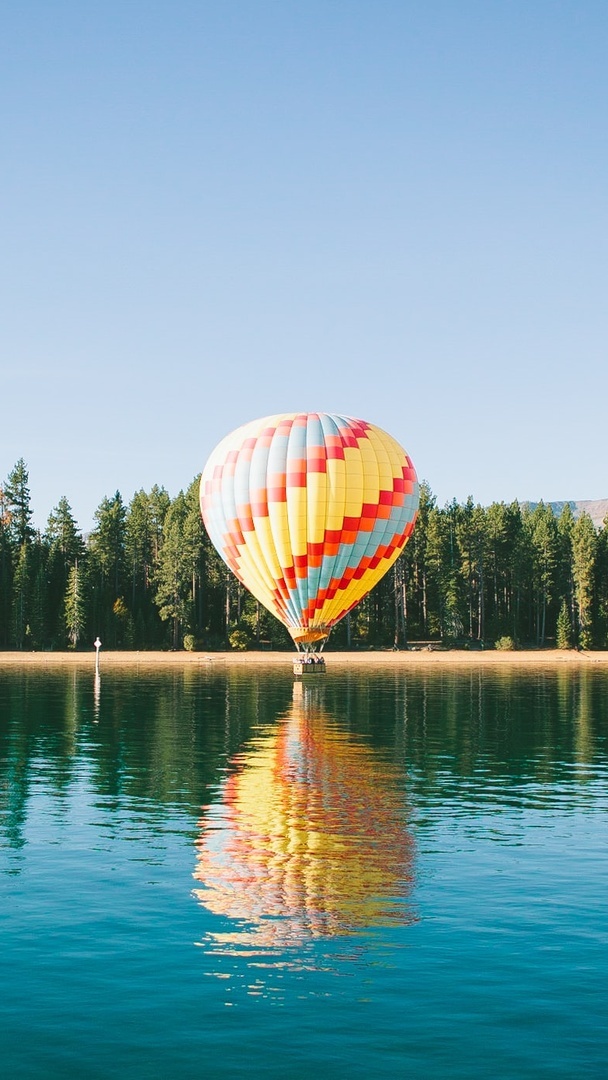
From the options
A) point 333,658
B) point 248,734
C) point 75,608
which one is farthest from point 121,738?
point 75,608

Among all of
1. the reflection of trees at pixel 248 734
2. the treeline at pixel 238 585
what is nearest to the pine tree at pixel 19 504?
the treeline at pixel 238 585

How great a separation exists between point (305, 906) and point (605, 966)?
664cm

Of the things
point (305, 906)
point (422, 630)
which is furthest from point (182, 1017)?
point (422, 630)

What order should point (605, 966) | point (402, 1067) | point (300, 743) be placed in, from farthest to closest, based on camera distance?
point (300, 743) → point (605, 966) → point (402, 1067)

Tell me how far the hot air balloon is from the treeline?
2384 inches

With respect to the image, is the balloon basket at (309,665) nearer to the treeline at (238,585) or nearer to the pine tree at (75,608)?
the treeline at (238,585)

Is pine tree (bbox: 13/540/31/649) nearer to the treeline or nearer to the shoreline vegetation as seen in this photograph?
the treeline

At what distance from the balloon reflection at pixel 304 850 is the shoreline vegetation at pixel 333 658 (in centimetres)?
8083

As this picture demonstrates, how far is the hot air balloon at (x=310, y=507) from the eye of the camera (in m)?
78.2

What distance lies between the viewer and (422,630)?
160 metres

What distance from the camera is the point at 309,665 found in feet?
281

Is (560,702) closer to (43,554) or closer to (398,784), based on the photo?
(398,784)

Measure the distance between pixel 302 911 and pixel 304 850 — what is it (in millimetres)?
5914

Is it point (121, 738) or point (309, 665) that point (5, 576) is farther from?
point (121, 738)
